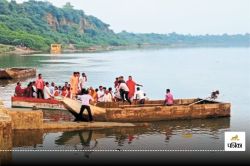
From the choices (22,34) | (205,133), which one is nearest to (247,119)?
(205,133)

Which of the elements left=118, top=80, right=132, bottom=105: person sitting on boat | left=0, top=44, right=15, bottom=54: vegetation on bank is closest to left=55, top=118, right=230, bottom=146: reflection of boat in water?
left=118, top=80, right=132, bottom=105: person sitting on boat

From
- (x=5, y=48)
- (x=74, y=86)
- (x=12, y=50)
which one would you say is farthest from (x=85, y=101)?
(x=12, y=50)

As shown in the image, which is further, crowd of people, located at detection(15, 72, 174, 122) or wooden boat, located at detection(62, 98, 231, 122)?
crowd of people, located at detection(15, 72, 174, 122)

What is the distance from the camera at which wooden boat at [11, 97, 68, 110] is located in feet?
96.7

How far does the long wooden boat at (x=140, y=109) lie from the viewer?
25.4 metres

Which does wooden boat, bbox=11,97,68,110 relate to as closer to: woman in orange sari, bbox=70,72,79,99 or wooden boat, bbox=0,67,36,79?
woman in orange sari, bbox=70,72,79,99

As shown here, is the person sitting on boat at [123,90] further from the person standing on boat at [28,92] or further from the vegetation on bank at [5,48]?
the vegetation on bank at [5,48]

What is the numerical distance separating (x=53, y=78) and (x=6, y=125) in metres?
40.4

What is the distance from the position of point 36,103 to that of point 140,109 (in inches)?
265

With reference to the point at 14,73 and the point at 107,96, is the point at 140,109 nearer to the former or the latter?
the point at 107,96

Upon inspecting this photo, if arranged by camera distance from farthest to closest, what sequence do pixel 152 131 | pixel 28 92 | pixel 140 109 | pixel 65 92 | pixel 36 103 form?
pixel 28 92 < pixel 36 103 < pixel 65 92 < pixel 140 109 < pixel 152 131

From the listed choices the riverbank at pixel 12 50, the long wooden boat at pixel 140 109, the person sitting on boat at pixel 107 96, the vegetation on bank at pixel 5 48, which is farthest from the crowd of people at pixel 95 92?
the vegetation on bank at pixel 5 48

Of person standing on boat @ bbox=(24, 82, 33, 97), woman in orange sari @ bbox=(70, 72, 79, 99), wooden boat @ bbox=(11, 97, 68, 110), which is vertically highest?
woman in orange sari @ bbox=(70, 72, 79, 99)

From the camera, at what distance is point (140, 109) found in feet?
86.5
